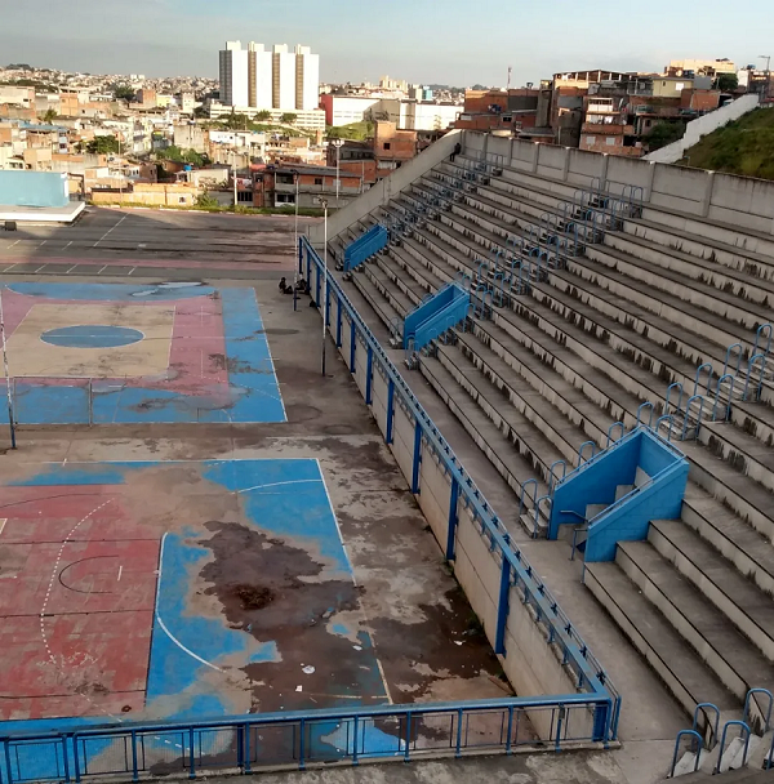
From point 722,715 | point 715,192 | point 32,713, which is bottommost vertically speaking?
point 32,713

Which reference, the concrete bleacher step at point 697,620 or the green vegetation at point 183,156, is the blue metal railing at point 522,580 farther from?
the green vegetation at point 183,156

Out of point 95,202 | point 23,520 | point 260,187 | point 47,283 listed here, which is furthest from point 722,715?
point 260,187

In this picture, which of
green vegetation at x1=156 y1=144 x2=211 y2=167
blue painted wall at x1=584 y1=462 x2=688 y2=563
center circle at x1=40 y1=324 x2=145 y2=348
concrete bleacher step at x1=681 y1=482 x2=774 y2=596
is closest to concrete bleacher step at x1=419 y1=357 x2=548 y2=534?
blue painted wall at x1=584 y1=462 x2=688 y2=563

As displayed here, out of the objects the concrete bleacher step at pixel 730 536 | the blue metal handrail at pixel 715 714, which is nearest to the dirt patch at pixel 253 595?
the concrete bleacher step at pixel 730 536

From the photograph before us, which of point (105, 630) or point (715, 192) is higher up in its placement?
point (715, 192)

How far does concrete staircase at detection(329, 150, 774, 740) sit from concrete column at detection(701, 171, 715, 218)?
29.6 inches

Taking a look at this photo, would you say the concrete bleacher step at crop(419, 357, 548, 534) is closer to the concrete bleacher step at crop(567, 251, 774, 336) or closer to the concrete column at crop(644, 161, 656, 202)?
the concrete bleacher step at crop(567, 251, 774, 336)

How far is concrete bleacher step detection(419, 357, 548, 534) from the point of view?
16.0m

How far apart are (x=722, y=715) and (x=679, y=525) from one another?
3588 mm

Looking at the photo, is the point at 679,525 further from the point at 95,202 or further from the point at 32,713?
the point at 95,202

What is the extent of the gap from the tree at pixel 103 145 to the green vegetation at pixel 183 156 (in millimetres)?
6908

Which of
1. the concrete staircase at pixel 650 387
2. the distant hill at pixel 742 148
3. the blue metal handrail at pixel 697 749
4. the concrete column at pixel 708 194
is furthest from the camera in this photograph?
the distant hill at pixel 742 148

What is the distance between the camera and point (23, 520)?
56.2 ft

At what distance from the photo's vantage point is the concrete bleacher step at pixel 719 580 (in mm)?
10102
